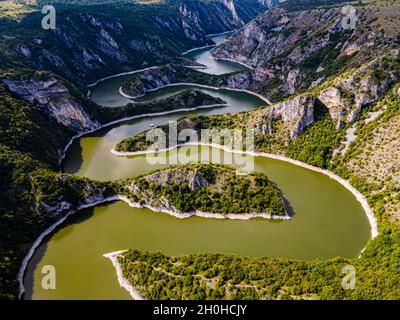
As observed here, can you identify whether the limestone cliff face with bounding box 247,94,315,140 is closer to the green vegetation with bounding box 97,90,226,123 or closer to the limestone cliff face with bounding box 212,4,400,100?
the limestone cliff face with bounding box 212,4,400,100

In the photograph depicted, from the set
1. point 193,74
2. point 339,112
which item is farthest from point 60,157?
point 193,74

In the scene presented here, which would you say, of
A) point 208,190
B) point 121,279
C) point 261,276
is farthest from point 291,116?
point 121,279

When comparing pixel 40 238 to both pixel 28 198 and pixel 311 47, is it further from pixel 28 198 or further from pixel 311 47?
pixel 311 47

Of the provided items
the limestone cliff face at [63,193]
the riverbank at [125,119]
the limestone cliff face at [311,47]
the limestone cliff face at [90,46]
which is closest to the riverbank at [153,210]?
the limestone cliff face at [63,193]

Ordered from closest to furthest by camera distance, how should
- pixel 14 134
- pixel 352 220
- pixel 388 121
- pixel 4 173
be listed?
pixel 352 220 → pixel 4 173 → pixel 388 121 → pixel 14 134

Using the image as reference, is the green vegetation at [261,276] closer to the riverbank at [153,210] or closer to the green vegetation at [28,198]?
the riverbank at [153,210]

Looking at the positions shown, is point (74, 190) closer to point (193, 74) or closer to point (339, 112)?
point (339, 112)
